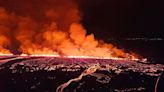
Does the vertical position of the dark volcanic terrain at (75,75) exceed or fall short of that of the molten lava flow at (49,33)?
it falls short

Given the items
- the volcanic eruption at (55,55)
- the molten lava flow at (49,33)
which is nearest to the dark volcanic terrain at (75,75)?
the volcanic eruption at (55,55)

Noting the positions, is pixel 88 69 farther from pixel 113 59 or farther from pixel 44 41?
pixel 44 41

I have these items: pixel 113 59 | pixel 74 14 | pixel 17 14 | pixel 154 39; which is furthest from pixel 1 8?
pixel 154 39

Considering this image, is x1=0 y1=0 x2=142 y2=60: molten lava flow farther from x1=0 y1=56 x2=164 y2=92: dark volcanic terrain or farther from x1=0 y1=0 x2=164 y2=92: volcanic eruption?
x1=0 y1=56 x2=164 y2=92: dark volcanic terrain

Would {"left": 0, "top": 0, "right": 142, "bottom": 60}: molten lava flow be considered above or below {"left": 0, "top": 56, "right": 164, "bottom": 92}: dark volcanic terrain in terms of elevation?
above

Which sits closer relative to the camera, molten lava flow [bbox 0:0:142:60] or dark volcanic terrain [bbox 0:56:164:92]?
dark volcanic terrain [bbox 0:56:164:92]

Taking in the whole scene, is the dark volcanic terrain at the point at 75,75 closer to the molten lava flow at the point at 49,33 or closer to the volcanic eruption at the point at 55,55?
the volcanic eruption at the point at 55,55

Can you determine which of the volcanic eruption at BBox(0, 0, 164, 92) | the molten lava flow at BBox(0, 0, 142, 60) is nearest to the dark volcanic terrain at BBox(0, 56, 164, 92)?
the volcanic eruption at BBox(0, 0, 164, 92)
